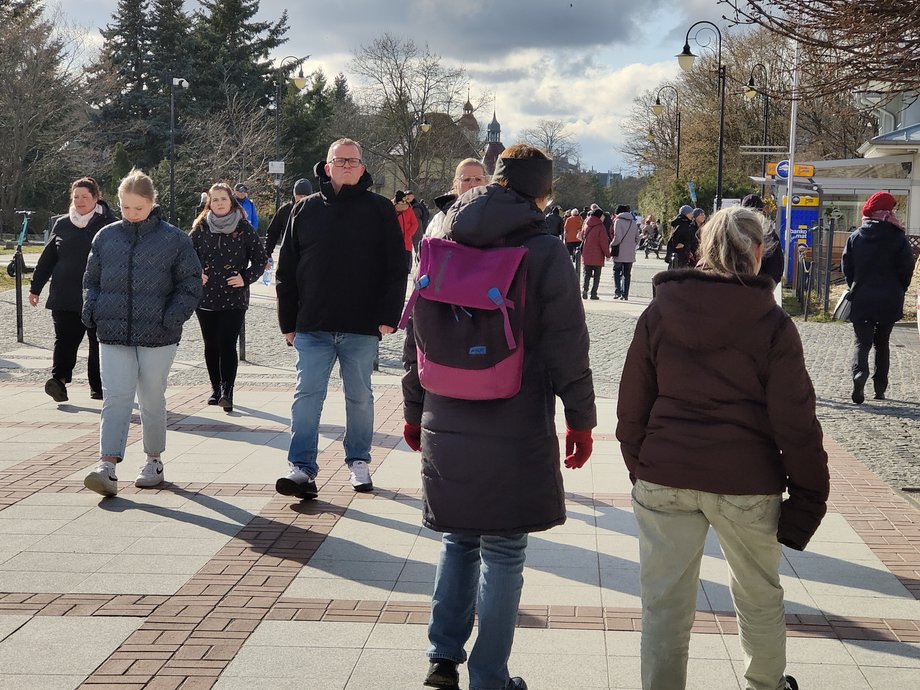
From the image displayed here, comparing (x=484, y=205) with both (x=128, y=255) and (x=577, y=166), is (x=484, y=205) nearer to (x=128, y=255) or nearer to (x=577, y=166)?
(x=128, y=255)

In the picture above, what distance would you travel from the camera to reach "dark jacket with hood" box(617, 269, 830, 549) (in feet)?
10.6

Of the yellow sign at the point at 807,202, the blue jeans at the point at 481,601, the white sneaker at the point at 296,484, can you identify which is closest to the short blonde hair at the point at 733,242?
the blue jeans at the point at 481,601

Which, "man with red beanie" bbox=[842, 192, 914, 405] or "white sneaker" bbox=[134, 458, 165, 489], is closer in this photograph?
"white sneaker" bbox=[134, 458, 165, 489]

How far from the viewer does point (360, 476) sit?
6.53 metres

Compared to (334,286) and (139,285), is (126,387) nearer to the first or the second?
(139,285)

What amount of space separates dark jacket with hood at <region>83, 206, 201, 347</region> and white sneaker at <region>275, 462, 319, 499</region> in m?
1.10

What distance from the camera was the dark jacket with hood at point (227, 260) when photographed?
8922 millimetres

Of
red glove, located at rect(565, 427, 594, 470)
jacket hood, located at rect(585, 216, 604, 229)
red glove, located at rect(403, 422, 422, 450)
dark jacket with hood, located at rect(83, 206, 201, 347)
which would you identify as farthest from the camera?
jacket hood, located at rect(585, 216, 604, 229)

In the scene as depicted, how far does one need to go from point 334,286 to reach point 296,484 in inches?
44.0

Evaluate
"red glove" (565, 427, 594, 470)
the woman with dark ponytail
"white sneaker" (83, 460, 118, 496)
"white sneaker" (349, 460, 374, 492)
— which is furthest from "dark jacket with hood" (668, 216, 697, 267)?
"red glove" (565, 427, 594, 470)

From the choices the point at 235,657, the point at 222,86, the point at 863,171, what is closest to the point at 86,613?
the point at 235,657

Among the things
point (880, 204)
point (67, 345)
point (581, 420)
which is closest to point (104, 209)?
point (67, 345)

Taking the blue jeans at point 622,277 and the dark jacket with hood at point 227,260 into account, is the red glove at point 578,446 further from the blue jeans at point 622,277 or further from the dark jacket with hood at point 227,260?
the blue jeans at point 622,277

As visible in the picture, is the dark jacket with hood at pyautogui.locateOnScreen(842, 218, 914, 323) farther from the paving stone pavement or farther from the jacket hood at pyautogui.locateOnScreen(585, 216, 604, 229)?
the jacket hood at pyautogui.locateOnScreen(585, 216, 604, 229)
